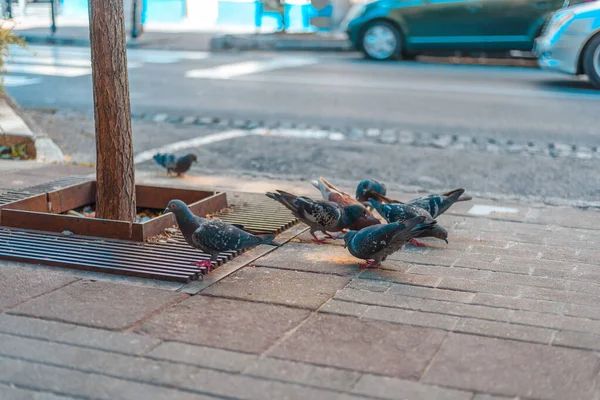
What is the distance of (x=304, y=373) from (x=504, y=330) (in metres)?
1.00

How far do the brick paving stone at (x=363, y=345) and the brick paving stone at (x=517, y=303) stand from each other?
514 millimetres

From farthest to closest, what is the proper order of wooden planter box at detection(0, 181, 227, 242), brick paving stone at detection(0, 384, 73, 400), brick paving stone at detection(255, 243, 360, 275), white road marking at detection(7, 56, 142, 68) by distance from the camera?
white road marking at detection(7, 56, 142, 68) → wooden planter box at detection(0, 181, 227, 242) → brick paving stone at detection(255, 243, 360, 275) → brick paving stone at detection(0, 384, 73, 400)

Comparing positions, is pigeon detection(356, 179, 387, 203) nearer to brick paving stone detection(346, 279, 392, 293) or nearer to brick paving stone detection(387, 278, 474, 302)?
brick paving stone detection(346, 279, 392, 293)

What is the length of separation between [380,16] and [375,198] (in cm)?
1113

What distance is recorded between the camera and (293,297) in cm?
414

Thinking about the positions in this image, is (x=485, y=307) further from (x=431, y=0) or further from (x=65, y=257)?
(x=431, y=0)

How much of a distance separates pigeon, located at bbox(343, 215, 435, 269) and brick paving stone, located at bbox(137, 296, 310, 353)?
0.81m

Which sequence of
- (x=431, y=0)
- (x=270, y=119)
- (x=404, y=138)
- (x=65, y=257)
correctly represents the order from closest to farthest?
(x=65, y=257) < (x=404, y=138) < (x=270, y=119) < (x=431, y=0)

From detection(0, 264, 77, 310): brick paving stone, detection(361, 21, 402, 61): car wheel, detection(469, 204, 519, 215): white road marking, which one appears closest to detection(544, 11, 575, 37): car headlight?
detection(361, 21, 402, 61): car wheel

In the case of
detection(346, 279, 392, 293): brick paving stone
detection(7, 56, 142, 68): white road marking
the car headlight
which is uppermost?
the car headlight

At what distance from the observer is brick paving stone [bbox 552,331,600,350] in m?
3.56

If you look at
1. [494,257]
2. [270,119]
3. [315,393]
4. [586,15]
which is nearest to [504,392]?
[315,393]

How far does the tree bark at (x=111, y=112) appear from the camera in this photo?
5.21 metres

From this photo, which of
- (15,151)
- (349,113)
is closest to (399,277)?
(15,151)
